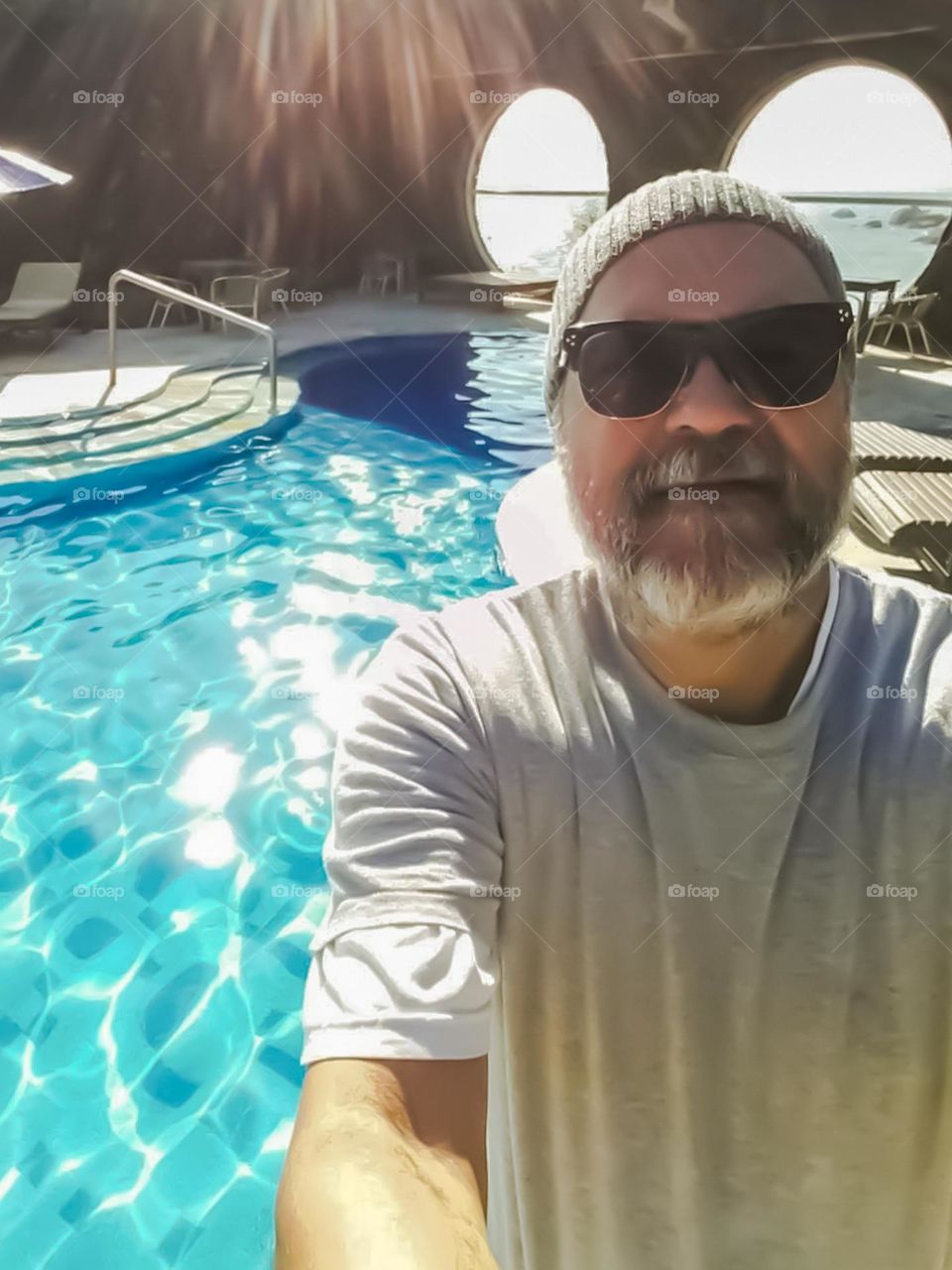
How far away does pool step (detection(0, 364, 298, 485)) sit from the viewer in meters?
6.23

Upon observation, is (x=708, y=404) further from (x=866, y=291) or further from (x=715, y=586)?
(x=866, y=291)

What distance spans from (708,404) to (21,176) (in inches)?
288

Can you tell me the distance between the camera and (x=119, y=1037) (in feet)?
8.62

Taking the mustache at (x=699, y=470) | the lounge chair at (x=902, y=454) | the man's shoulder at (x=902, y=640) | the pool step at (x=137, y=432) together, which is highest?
the mustache at (x=699, y=470)

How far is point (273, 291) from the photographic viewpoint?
475 inches

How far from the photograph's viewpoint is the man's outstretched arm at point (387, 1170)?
74cm

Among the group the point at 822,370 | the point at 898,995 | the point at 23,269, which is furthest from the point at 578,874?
the point at 23,269

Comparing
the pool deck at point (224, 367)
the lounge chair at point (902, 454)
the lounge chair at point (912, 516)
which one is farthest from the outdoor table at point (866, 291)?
the lounge chair at point (912, 516)

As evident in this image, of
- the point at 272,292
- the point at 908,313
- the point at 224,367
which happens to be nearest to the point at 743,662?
the point at 224,367

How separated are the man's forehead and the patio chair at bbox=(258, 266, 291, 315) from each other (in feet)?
36.2

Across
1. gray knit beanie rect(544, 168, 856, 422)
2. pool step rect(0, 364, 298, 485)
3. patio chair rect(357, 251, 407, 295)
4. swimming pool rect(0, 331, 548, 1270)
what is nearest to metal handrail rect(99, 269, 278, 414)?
pool step rect(0, 364, 298, 485)

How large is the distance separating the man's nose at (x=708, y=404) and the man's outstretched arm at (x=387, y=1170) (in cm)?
83

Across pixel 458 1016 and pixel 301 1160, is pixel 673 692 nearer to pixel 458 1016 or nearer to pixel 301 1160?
pixel 458 1016

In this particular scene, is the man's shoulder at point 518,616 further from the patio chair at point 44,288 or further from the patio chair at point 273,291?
the patio chair at point 273,291
